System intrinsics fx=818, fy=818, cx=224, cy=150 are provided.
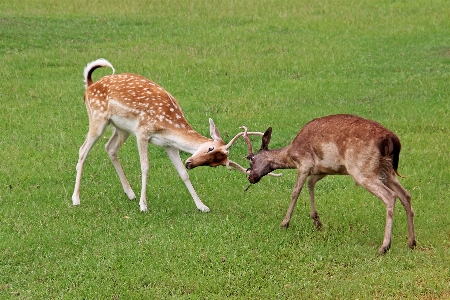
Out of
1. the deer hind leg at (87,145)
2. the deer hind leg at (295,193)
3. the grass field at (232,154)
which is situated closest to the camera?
the grass field at (232,154)

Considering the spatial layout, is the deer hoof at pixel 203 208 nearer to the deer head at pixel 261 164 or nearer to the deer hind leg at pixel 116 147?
the deer head at pixel 261 164

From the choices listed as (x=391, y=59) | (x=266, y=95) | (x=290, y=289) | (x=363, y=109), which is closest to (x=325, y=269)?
(x=290, y=289)

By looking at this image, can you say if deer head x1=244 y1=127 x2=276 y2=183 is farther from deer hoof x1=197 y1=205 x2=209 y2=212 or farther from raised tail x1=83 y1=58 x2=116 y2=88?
raised tail x1=83 y1=58 x2=116 y2=88

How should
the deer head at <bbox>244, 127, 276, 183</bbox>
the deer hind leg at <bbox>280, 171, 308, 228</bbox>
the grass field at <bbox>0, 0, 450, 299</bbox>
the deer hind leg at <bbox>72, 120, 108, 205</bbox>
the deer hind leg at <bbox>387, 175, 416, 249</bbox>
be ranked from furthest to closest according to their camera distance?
the deer hind leg at <bbox>72, 120, 108, 205</bbox> < the deer head at <bbox>244, 127, 276, 183</bbox> < the deer hind leg at <bbox>280, 171, 308, 228</bbox> < the deer hind leg at <bbox>387, 175, 416, 249</bbox> < the grass field at <bbox>0, 0, 450, 299</bbox>

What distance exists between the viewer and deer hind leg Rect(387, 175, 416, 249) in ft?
26.2

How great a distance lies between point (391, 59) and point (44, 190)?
30.3 feet

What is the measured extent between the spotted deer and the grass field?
1.22 ft

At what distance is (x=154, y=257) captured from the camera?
781cm

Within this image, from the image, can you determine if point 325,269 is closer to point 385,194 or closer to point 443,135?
point 385,194

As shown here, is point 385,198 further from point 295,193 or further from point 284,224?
point 284,224

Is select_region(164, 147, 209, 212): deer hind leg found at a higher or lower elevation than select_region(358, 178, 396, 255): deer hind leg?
lower

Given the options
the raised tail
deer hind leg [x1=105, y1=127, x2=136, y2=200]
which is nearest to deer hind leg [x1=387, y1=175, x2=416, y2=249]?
deer hind leg [x1=105, y1=127, x2=136, y2=200]

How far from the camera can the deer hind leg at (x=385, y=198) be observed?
7.80 metres

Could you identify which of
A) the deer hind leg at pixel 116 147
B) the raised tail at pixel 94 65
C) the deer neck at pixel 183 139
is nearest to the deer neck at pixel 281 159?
the deer neck at pixel 183 139
